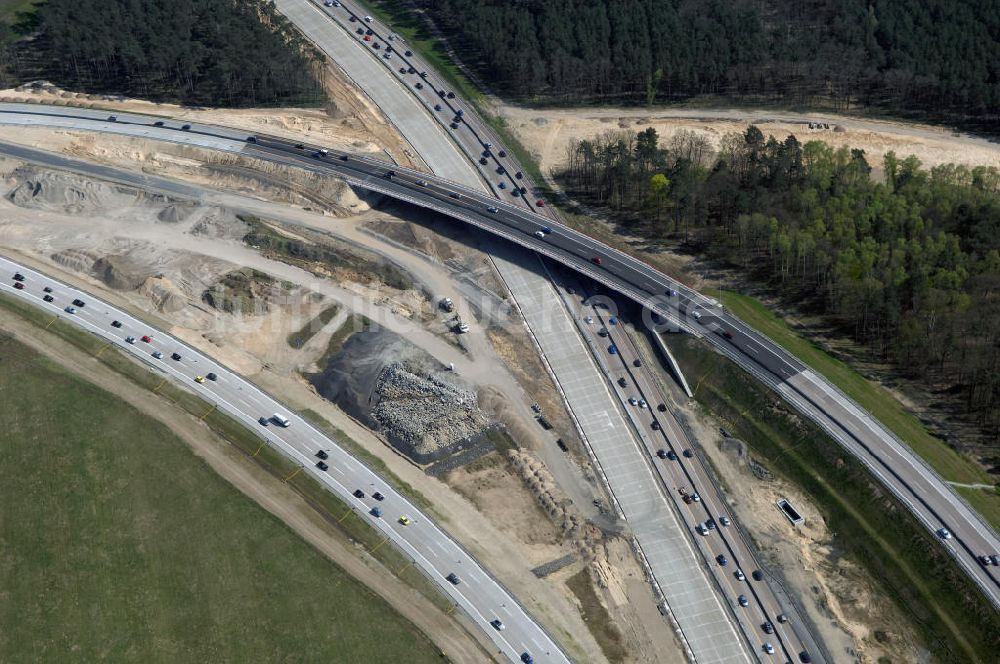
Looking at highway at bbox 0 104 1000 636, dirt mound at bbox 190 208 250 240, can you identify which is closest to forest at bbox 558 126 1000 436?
highway at bbox 0 104 1000 636

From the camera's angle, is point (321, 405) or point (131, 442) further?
point (321, 405)

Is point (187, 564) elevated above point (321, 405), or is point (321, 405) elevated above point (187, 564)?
point (321, 405)

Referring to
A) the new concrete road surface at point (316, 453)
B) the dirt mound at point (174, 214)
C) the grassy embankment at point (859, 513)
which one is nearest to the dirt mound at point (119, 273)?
the new concrete road surface at point (316, 453)

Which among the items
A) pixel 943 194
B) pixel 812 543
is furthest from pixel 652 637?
pixel 943 194

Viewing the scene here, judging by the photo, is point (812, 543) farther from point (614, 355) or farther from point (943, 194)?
point (943, 194)

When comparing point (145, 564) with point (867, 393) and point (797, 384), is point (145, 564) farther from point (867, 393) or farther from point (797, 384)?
point (867, 393)

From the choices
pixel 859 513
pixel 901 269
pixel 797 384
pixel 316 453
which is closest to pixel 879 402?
pixel 797 384
